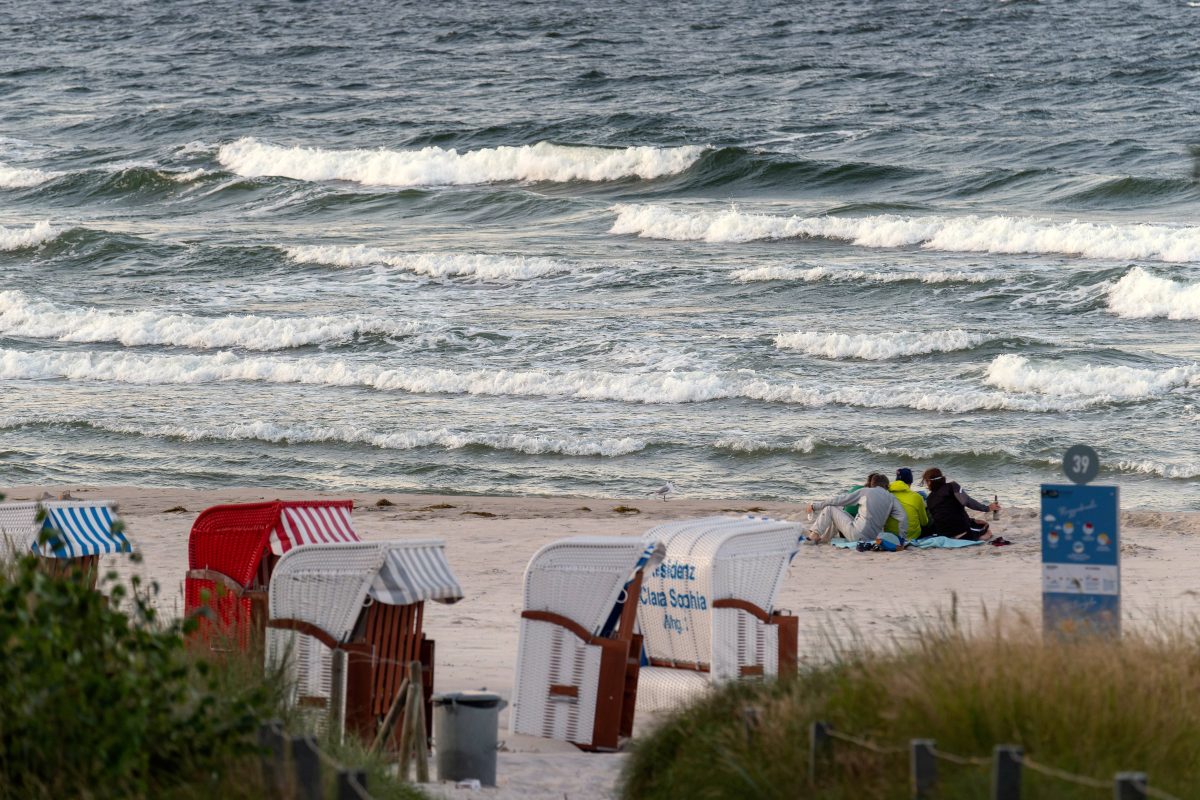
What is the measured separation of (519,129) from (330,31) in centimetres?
1859

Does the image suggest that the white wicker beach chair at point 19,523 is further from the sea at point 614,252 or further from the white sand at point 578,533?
the sea at point 614,252

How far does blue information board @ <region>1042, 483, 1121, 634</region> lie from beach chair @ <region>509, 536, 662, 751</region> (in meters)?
1.83

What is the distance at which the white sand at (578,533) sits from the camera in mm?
7094

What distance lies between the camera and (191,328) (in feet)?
78.8

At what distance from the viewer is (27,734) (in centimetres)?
432

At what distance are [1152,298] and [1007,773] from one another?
20.4 metres

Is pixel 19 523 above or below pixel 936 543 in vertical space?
above

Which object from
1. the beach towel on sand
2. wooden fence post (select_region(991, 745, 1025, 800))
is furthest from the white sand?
wooden fence post (select_region(991, 745, 1025, 800))

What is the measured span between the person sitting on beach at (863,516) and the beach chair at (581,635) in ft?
17.3

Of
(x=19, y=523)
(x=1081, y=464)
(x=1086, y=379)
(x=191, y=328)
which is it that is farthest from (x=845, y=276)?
(x=1081, y=464)

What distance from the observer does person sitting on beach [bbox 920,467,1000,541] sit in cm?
1223

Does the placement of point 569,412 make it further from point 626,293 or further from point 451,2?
point 451,2

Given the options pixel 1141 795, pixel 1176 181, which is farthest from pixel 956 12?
pixel 1141 795

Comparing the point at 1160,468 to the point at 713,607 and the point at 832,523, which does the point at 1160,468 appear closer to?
the point at 832,523
